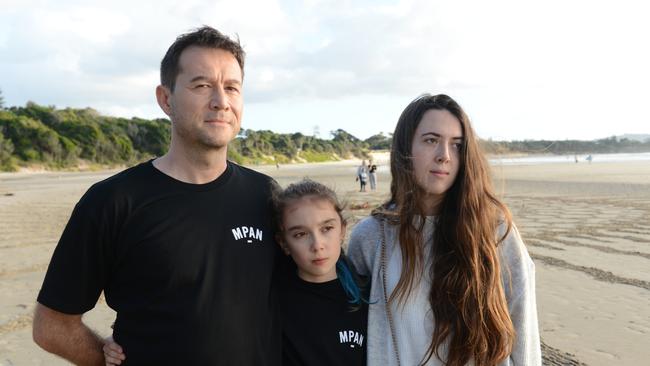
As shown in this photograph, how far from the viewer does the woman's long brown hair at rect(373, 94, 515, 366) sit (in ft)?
7.21

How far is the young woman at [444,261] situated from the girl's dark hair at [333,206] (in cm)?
10

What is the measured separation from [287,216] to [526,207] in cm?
1437

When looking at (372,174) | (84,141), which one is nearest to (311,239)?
(372,174)

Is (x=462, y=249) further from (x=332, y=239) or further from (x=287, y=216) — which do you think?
(x=287, y=216)

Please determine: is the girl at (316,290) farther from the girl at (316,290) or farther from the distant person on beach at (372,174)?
the distant person on beach at (372,174)

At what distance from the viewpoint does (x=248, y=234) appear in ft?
7.11

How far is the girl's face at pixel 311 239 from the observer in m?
2.37

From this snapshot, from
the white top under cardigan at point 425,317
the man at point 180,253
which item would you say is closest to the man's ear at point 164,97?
the man at point 180,253

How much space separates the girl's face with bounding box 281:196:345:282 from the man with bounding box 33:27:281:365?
0.61 ft

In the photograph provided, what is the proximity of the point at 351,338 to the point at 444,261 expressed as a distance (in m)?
0.60

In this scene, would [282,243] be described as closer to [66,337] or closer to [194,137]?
[194,137]

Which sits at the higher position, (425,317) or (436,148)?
(436,148)

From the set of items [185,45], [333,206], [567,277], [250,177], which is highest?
[185,45]

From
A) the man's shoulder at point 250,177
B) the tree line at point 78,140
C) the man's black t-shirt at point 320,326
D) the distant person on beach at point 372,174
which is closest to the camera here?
the man's black t-shirt at point 320,326
